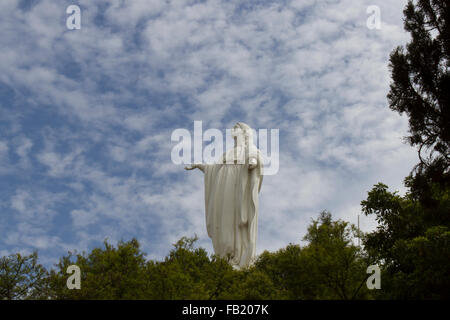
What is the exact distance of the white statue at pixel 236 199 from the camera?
1575cm

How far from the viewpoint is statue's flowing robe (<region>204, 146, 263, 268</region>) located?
15.7 metres

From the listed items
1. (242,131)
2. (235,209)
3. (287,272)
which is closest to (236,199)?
(235,209)

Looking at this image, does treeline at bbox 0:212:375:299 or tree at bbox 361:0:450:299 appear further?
tree at bbox 361:0:450:299

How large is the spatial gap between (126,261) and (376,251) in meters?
6.40

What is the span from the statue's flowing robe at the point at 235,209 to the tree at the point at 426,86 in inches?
179

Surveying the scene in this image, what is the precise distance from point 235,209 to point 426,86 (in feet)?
19.7

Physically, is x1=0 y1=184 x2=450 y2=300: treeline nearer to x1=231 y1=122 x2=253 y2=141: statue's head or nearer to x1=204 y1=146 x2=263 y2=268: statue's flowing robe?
x1=204 y1=146 x2=263 y2=268: statue's flowing robe

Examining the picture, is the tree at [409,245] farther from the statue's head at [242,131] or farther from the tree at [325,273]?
the statue's head at [242,131]

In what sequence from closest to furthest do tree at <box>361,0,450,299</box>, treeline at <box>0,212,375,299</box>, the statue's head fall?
1. treeline at <box>0,212,375,299</box>
2. tree at <box>361,0,450,299</box>
3. the statue's head

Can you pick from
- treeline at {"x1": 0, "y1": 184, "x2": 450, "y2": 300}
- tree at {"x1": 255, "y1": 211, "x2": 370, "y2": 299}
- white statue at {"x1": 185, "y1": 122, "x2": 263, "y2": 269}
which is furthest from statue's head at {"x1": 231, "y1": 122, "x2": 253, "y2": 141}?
tree at {"x1": 255, "y1": 211, "x2": 370, "y2": 299}

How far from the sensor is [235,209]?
16.1 m

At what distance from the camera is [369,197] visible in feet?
52.5

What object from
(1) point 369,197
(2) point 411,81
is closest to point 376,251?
(1) point 369,197
